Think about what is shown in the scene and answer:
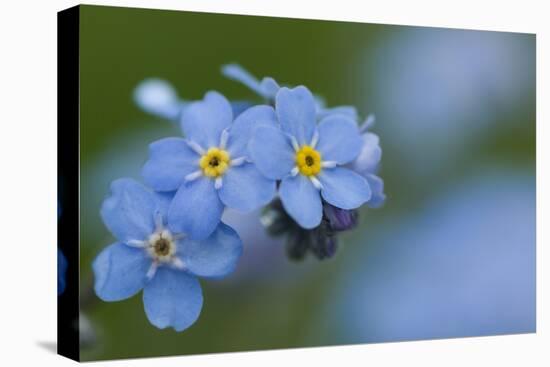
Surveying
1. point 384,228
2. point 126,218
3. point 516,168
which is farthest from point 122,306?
point 516,168

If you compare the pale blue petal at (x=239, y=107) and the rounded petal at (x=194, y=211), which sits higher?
the pale blue petal at (x=239, y=107)

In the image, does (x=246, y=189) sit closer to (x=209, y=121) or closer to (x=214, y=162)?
(x=214, y=162)

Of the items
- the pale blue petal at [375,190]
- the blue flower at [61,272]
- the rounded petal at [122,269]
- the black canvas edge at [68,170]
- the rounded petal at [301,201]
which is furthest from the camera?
the blue flower at [61,272]

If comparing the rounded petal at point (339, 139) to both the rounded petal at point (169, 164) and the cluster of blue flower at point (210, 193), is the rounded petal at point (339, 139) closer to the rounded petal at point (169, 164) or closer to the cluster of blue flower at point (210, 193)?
the cluster of blue flower at point (210, 193)

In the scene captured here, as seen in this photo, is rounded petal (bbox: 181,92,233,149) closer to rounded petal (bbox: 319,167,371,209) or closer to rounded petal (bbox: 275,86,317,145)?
rounded petal (bbox: 275,86,317,145)

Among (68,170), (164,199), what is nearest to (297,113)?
(164,199)

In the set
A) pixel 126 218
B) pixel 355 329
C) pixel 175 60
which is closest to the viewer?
pixel 126 218

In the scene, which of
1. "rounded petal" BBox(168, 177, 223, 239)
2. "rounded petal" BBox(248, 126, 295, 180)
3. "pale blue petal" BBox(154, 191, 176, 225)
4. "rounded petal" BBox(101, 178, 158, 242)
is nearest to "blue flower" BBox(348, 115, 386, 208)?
"rounded petal" BBox(248, 126, 295, 180)

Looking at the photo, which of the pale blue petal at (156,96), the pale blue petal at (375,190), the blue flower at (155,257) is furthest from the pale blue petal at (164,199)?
the pale blue petal at (375,190)

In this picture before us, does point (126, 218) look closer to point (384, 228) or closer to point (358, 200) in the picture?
point (358, 200)
